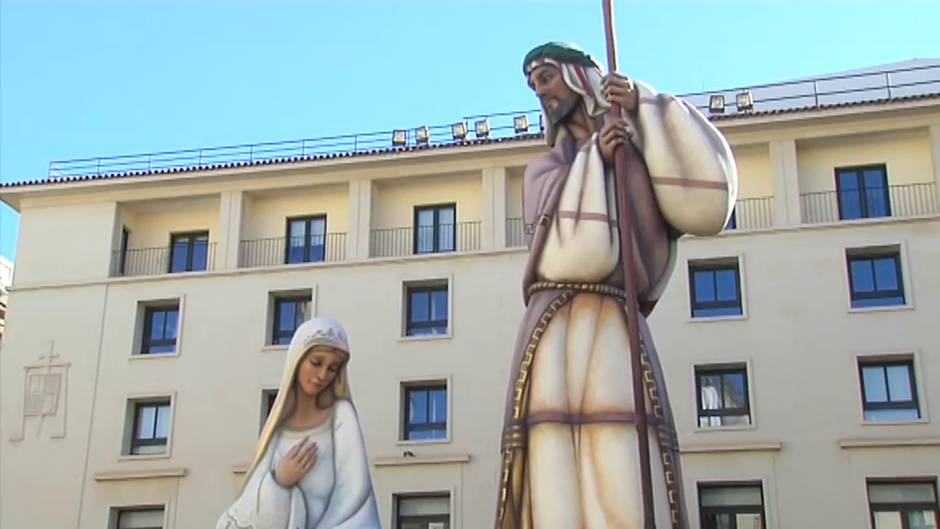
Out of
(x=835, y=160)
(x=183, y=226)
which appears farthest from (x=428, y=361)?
(x=835, y=160)

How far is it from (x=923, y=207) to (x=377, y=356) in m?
14.7

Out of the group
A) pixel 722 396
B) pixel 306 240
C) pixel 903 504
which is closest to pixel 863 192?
pixel 722 396

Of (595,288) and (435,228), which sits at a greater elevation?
A: (435,228)

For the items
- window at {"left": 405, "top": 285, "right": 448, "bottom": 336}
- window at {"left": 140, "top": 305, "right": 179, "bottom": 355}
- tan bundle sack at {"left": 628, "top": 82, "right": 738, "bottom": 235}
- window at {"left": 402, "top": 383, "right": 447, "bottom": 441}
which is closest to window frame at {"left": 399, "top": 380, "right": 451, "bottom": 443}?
window at {"left": 402, "top": 383, "right": 447, "bottom": 441}

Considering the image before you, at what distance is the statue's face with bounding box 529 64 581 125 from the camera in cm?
660

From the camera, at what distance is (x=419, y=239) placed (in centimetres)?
3559

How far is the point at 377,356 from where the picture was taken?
33.5 m

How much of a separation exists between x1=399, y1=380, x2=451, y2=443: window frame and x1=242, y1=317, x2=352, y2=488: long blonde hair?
26.0 m

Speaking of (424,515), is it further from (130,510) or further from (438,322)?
(130,510)

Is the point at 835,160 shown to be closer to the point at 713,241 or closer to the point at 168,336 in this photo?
the point at 713,241

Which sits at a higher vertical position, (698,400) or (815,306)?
(815,306)

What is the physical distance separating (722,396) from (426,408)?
7663mm

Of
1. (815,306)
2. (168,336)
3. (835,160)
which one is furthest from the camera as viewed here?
(168,336)

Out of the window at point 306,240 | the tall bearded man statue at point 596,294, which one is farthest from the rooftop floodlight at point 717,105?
the tall bearded man statue at point 596,294
